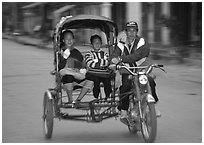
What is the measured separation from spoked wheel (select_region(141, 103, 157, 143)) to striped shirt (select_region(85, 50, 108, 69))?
103cm

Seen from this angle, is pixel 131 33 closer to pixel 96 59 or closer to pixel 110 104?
pixel 96 59

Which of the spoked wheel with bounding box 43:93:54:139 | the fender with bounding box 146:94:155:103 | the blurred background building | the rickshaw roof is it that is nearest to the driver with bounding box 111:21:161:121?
the fender with bounding box 146:94:155:103

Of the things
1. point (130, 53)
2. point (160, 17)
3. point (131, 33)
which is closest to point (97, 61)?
point (130, 53)

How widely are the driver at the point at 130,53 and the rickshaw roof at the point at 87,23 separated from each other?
0.79 m

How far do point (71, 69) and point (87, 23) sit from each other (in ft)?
4.97

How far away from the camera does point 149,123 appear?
7105mm

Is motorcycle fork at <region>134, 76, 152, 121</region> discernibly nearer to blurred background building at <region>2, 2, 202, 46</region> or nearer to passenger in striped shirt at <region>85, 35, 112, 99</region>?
passenger in striped shirt at <region>85, 35, 112, 99</region>

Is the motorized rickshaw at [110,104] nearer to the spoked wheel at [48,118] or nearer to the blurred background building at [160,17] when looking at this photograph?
Answer: the spoked wheel at [48,118]

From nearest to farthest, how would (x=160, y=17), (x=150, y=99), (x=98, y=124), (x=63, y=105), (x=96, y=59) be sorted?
1. (x=150, y=99)
2. (x=63, y=105)
3. (x=96, y=59)
4. (x=98, y=124)
5. (x=160, y=17)

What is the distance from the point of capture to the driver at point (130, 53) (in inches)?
302

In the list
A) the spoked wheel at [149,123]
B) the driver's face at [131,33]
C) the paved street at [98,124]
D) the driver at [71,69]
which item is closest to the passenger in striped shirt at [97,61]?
the driver at [71,69]

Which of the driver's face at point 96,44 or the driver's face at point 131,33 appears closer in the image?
the driver's face at point 131,33

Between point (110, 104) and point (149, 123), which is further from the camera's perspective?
point (110, 104)

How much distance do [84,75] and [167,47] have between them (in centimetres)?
1659
